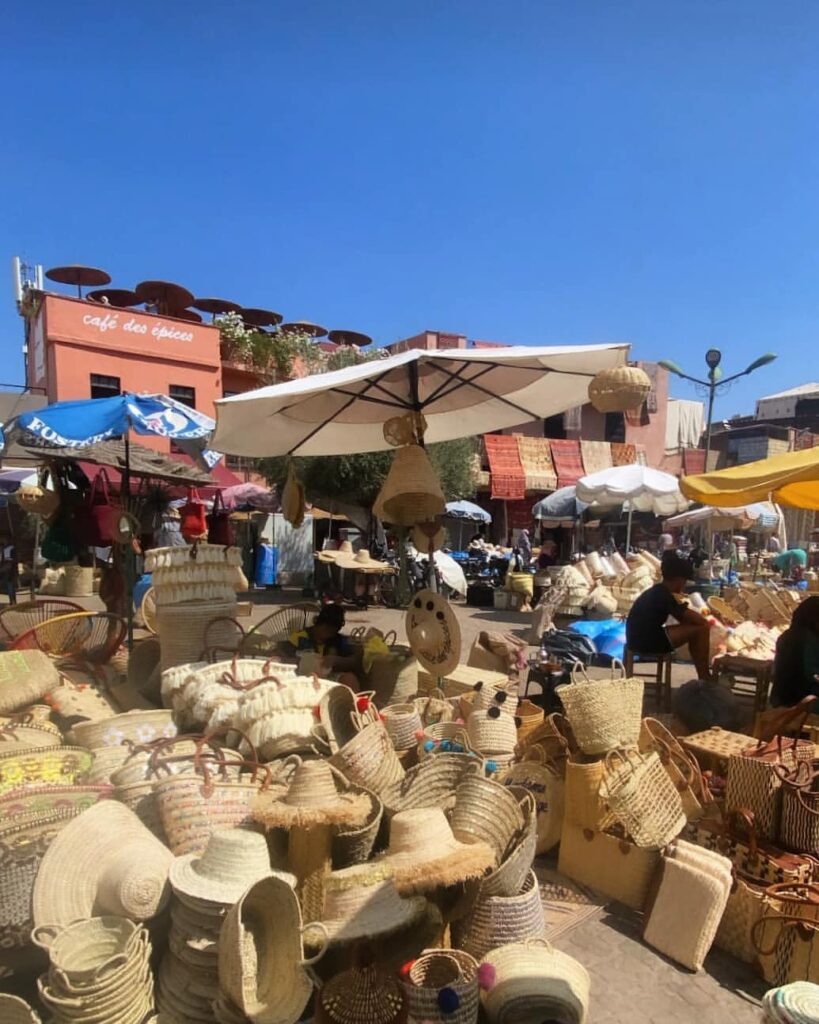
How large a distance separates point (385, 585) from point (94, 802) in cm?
1124

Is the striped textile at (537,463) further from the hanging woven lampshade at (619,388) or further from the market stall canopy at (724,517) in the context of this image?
the hanging woven lampshade at (619,388)

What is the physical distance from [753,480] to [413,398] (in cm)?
244

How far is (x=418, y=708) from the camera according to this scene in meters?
4.27

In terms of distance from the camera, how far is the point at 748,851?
289 cm

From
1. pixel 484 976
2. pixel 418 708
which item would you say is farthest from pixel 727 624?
pixel 484 976

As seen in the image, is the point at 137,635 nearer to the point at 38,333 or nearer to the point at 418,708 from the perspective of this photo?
the point at 418,708

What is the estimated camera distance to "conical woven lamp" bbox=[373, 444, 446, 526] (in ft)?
14.7

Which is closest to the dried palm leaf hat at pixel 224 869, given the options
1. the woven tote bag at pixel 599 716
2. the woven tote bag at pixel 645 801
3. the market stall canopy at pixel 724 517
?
the woven tote bag at pixel 645 801

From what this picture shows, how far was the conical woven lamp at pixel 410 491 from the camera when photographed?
449 centimetres

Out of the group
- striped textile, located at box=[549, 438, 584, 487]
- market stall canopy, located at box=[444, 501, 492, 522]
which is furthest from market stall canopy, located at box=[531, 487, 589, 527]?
striped textile, located at box=[549, 438, 584, 487]

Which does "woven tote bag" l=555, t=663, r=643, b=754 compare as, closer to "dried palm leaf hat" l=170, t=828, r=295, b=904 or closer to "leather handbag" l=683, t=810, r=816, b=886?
"leather handbag" l=683, t=810, r=816, b=886

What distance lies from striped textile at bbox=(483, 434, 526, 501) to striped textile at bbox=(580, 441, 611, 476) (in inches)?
120

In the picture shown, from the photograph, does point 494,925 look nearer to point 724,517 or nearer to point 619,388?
point 619,388

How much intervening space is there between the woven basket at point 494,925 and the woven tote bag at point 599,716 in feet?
3.23
